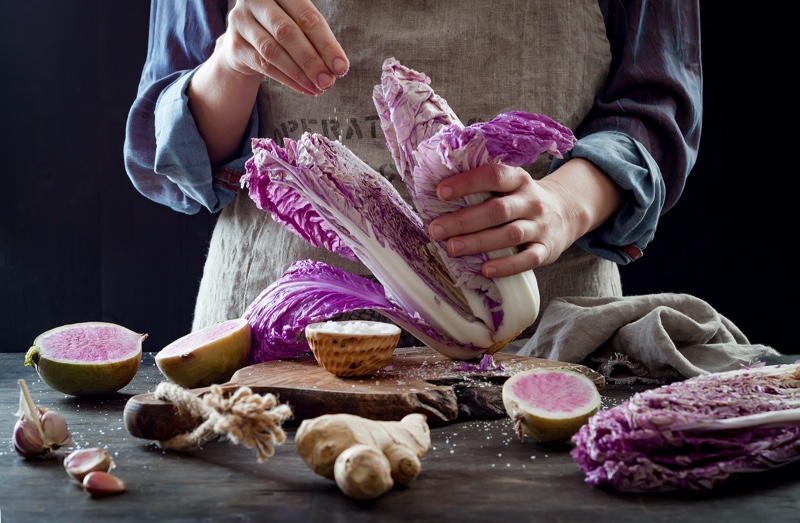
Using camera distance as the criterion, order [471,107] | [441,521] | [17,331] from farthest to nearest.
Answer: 1. [17,331]
2. [471,107]
3. [441,521]

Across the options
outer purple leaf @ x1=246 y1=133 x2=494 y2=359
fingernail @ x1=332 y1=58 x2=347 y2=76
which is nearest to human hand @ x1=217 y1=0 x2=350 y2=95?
fingernail @ x1=332 y1=58 x2=347 y2=76

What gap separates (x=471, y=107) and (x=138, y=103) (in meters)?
0.75

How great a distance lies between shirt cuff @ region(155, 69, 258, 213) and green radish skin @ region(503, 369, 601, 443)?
89 centimetres

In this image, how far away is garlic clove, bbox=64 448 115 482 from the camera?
950 mm

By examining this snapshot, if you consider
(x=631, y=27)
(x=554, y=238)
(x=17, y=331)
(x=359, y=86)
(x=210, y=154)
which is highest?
(x=631, y=27)

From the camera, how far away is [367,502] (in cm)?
90

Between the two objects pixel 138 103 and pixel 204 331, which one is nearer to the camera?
pixel 204 331

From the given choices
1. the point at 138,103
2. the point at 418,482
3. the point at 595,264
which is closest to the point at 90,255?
the point at 138,103

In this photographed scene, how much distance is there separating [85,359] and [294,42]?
2.07ft

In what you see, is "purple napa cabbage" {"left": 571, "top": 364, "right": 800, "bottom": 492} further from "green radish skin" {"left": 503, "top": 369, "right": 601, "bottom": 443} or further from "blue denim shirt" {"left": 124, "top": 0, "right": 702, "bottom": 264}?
"blue denim shirt" {"left": 124, "top": 0, "right": 702, "bottom": 264}

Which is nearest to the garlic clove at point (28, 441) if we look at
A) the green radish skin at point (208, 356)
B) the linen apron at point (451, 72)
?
the green radish skin at point (208, 356)

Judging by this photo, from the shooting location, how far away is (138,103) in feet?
6.22

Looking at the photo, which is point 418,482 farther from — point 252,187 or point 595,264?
point 595,264

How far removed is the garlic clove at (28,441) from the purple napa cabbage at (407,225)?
1.60 feet
